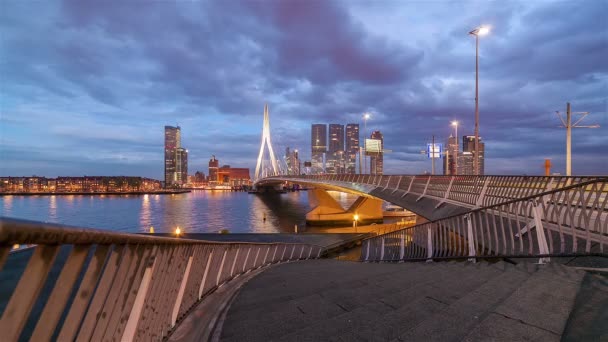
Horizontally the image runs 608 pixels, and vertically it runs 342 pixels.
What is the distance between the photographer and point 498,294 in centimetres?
380

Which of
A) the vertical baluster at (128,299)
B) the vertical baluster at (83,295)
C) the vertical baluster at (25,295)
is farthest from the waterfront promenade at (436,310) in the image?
the vertical baluster at (25,295)

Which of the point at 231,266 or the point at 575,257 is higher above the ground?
the point at 575,257

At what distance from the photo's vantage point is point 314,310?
150 inches

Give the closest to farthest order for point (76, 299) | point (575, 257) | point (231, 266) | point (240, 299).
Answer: point (76, 299), point (240, 299), point (575, 257), point (231, 266)

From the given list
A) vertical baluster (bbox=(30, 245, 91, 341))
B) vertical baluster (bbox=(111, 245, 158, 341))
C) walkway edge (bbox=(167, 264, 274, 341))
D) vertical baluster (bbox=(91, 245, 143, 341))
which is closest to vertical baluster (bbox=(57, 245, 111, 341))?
vertical baluster (bbox=(30, 245, 91, 341))

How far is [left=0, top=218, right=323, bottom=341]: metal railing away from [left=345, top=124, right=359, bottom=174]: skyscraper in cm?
13808

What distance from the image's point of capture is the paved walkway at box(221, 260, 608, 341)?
286 centimetres

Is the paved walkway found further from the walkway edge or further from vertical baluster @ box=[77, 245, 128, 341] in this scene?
vertical baluster @ box=[77, 245, 128, 341]

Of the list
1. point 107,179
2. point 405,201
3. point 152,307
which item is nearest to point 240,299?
point 152,307

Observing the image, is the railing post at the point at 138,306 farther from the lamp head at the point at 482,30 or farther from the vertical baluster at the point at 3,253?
the lamp head at the point at 482,30

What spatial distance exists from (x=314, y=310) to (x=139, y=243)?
2.47 metres

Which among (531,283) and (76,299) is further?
(531,283)

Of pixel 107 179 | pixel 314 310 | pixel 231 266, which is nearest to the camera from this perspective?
pixel 314 310

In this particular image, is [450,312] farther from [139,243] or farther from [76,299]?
[76,299]
